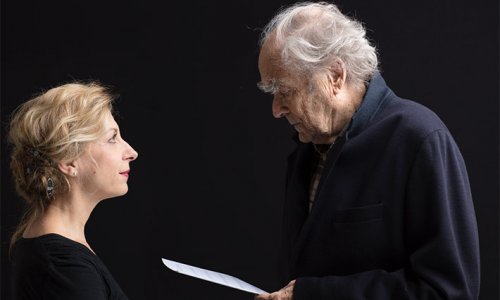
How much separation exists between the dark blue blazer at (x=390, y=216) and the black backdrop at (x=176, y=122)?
141 cm

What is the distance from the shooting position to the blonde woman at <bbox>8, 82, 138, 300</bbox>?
1.96 meters

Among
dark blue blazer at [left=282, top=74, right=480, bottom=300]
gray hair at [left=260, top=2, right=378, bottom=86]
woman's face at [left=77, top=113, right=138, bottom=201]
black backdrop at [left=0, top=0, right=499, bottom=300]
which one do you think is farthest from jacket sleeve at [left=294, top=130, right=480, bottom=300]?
black backdrop at [left=0, top=0, right=499, bottom=300]

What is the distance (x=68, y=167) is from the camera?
2.11 metres

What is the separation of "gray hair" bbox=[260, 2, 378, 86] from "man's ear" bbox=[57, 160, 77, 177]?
24.8 inches

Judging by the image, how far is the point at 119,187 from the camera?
2199 mm

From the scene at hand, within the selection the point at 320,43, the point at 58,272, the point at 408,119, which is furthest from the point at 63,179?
the point at 408,119

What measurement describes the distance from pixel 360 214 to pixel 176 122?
5.59ft

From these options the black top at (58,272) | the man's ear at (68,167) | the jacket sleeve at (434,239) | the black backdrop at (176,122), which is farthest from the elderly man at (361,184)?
the black backdrop at (176,122)

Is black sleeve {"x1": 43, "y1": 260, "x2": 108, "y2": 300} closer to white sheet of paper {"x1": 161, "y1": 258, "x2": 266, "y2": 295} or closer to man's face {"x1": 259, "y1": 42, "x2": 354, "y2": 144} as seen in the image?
white sheet of paper {"x1": 161, "y1": 258, "x2": 266, "y2": 295}

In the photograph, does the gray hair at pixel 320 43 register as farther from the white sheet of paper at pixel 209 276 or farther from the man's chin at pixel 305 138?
the white sheet of paper at pixel 209 276

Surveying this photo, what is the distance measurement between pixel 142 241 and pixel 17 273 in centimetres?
153

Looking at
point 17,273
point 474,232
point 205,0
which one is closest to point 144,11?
point 205,0

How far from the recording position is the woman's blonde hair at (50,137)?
6.79 feet

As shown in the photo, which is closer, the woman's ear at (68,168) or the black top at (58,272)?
the black top at (58,272)
